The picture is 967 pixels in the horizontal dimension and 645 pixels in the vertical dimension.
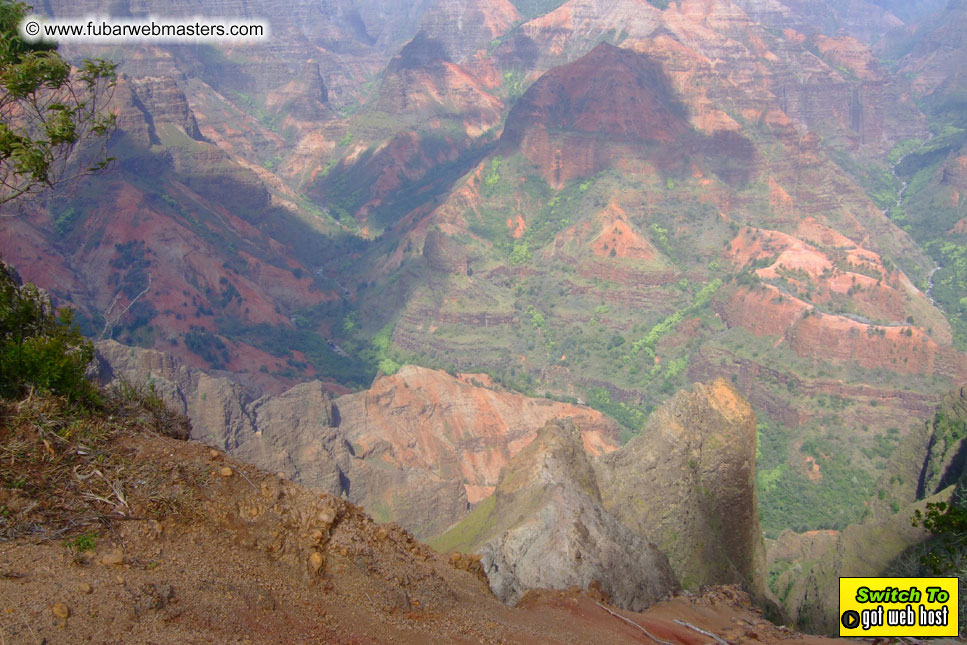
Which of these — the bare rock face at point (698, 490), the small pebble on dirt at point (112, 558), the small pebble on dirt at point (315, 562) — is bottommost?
the bare rock face at point (698, 490)

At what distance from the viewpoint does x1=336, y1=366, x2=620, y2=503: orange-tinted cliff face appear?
150 feet

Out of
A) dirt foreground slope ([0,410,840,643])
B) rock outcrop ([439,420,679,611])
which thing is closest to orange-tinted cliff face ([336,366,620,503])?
rock outcrop ([439,420,679,611])

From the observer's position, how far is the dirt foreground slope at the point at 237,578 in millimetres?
7082

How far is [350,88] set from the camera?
625ft

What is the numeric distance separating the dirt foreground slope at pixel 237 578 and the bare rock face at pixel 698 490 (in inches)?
439

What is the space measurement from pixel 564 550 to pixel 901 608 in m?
7.48

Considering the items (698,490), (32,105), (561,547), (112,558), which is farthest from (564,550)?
(32,105)

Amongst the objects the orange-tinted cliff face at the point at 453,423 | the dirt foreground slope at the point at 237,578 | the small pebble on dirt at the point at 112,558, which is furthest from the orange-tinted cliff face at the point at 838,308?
the small pebble on dirt at the point at 112,558

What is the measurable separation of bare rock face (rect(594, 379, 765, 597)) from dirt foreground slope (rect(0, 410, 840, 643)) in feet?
36.6

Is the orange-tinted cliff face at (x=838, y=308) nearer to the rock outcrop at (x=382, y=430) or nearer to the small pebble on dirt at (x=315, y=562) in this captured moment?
the rock outcrop at (x=382, y=430)

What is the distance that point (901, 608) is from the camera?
14961 mm

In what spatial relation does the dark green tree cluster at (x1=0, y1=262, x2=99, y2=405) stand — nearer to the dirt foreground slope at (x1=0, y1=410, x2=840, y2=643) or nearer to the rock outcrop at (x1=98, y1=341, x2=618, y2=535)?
the dirt foreground slope at (x1=0, y1=410, x2=840, y2=643)

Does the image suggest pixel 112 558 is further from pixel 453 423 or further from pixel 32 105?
pixel 453 423

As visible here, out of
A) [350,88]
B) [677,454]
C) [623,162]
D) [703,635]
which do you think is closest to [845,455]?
[677,454]
